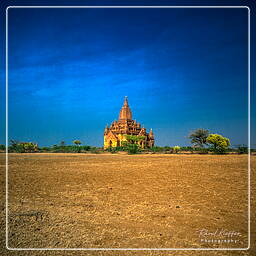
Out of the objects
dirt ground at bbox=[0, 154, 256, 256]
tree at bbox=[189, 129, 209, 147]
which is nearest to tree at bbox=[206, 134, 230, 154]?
tree at bbox=[189, 129, 209, 147]

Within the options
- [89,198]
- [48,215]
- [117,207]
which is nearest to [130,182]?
[89,198]

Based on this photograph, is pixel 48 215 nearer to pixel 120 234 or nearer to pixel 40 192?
pixel 120 234

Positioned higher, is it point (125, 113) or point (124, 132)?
point (125, 113)

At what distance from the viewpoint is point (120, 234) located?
323 cm

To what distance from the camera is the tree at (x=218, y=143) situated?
29147 mm

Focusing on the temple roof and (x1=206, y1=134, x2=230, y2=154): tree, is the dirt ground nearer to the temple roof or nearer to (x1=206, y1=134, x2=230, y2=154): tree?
(x1=206, y1=134, x2=230, y2=154): tree

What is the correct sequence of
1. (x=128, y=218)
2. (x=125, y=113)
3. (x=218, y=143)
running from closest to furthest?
1. (x=128, y=218)
2. (x=218, y=143)
3. (x=125, y=113)

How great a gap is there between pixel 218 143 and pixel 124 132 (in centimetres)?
2449

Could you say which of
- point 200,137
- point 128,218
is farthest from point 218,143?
point 128,218

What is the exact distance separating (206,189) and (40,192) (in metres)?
4.54

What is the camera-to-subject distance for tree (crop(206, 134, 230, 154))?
95.6ft

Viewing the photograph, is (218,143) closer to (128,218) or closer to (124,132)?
(124,132)

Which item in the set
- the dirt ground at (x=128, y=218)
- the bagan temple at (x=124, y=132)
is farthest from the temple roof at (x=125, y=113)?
the dirt ground at (x=128, y=218)

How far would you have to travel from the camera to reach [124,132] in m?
51.1
